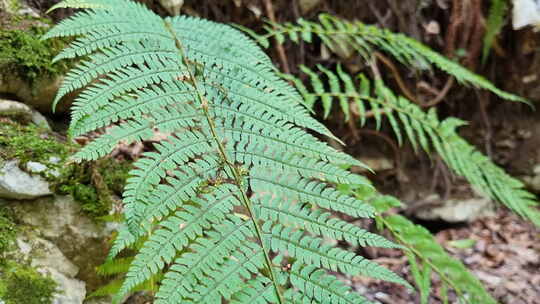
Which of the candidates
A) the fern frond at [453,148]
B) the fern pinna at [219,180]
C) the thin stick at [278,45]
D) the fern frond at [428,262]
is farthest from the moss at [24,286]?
the thin stick at [278,45]

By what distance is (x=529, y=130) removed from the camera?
12.6 ft

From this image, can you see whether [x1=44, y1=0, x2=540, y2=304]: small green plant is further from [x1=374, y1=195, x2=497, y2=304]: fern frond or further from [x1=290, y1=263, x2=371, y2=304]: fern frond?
[x1=374, y1=195, x2=497, y2=304]: fern frond

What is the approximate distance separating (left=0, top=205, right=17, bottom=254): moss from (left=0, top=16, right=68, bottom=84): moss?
68 centimetres

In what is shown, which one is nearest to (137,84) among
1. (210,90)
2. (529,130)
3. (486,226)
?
(210,90)

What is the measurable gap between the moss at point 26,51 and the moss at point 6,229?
0.68m

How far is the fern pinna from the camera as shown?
1.00 metres

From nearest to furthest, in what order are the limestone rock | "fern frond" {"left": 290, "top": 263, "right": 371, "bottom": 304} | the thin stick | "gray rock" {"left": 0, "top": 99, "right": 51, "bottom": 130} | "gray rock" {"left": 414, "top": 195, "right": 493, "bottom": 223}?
"fern frond" {"left": 290, "top": 263, "right": 371, "bottom": 304}
the limestone rock
"gray rock" {"left": 0, "top": 99, "right": 51, "bottom": 130}
the thin stick
"gray rock" {"left": 414, "top": 195, "right": 493, "bottom": 223}

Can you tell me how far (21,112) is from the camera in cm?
184

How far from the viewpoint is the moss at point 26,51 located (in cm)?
186

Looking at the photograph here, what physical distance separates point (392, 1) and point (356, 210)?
9.05 ft

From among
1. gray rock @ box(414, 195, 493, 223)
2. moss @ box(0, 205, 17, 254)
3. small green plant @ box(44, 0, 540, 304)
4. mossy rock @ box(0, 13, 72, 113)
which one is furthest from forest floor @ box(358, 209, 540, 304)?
mossy rock @ box(0, 13, 72, 113)

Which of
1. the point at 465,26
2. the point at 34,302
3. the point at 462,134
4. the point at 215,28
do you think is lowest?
the point at 34,302

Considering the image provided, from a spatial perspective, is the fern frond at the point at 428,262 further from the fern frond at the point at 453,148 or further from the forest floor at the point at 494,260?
the forest floor at the point at 494,260

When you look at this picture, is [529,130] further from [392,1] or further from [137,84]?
[137,84]
